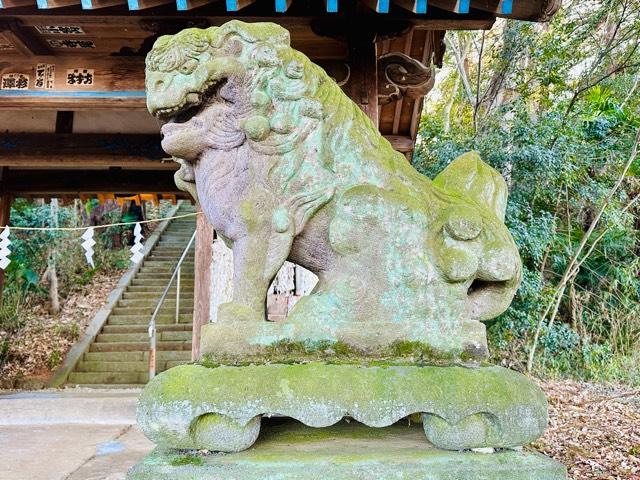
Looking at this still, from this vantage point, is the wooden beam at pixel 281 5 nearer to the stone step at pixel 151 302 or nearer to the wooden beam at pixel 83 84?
the wooden beam at pixel 83 84

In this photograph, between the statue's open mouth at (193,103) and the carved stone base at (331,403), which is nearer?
the carved stone base at (331,403)

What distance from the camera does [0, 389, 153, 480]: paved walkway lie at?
124 inches

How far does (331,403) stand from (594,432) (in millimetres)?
3951

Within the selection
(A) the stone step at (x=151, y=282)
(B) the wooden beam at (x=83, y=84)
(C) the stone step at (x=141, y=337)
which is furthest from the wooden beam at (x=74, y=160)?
(A) the stone step at (x=151, y=282)

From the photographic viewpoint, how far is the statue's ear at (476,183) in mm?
2264

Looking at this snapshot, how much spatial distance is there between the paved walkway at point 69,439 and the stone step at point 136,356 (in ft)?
6.15

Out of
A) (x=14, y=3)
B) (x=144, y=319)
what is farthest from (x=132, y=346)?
(x=14, y=3)

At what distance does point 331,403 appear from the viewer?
65.9 inches

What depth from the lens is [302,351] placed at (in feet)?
6.07

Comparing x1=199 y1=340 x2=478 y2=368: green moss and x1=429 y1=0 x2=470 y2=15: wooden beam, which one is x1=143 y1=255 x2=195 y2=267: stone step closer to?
x1=429 y1=0 x2=470 y2=15: wooden beam

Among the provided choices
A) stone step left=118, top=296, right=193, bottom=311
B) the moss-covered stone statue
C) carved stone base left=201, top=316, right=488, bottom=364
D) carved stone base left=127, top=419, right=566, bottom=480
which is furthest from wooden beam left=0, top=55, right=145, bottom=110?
stone step left=118, top=296, right=193, bottom=311

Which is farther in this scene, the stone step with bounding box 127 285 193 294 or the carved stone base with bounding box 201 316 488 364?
the stone step with bounding box 127 285 193 294

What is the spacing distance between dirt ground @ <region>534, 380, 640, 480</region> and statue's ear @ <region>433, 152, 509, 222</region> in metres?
2.44

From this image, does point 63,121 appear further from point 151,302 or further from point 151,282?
point 151,282
